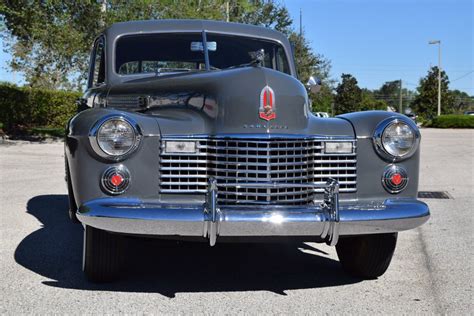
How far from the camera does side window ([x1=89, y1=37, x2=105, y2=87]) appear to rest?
17.2 ft

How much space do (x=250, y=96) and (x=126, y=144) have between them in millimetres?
783

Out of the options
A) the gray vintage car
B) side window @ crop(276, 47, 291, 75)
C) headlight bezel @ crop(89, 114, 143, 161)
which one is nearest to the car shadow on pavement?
the gray vintage car

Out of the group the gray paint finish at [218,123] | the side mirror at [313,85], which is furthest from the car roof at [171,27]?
the gray paint finish at [218,123]

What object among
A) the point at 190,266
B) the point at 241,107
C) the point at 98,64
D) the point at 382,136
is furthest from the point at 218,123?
the point at 98,64

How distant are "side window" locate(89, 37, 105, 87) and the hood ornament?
186 centimetres

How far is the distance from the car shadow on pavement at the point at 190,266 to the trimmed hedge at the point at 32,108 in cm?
1492

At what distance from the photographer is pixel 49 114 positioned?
2155 centimetres

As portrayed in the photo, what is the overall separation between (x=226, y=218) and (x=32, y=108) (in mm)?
18651

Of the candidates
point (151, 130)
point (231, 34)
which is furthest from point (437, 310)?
point (231, 34)

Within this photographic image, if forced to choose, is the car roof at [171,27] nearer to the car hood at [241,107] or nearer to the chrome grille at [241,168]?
the car hood at [241,107]

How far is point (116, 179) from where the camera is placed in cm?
361

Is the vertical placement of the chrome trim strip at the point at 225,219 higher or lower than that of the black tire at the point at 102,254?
higher

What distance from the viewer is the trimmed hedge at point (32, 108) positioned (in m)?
19.6

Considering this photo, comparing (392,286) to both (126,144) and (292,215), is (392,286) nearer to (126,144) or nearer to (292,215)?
(292,215)
